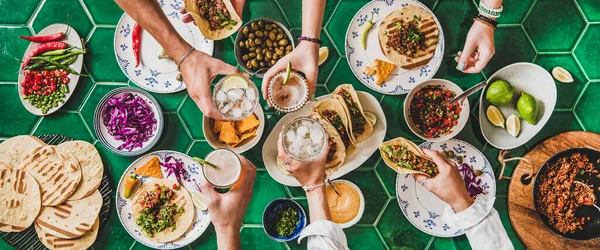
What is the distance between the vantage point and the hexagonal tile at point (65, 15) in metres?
3.52

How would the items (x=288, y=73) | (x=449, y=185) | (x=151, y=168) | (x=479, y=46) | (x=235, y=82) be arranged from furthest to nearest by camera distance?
(x=151, y=168), (x=479, y=46), (x=449, y=185), (x=235, y=82), (x=288, y=73)

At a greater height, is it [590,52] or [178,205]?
[590,52]

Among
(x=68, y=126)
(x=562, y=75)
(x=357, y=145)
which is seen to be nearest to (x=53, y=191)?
(x=68, y=126)

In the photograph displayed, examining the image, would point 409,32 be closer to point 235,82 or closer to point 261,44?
point 261,44

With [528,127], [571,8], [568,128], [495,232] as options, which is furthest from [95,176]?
[571,8]

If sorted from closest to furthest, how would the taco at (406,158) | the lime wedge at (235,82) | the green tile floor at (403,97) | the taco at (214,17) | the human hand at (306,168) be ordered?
the lime wedge at (235,82) < the human hand at (306,168) < the taco at (406,158) < the taco at (214,17) < the green tile floor at (403,97)

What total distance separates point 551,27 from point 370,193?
1832mm

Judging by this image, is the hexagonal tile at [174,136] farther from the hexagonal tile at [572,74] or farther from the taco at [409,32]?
the hexagonal tile at [572,74]

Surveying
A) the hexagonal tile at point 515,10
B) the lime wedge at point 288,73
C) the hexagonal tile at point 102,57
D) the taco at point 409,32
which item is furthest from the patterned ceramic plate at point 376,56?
the hexagonal tile at point 102,57

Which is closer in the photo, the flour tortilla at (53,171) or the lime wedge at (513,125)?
the lime wedge at (513,125)

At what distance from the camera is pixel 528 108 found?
318 cm

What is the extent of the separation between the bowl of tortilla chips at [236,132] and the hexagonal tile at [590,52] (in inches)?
95.1

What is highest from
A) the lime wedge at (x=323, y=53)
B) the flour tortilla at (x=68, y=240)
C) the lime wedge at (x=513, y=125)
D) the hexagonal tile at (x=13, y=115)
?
the lime wedge at (x=323, y=53)

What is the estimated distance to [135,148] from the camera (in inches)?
134
